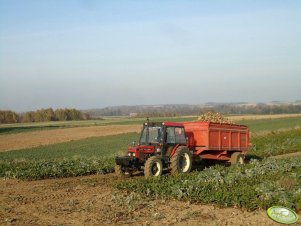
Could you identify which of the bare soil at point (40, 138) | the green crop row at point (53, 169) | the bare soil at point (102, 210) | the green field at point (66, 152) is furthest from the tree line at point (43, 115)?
the bare soil at point (102, 210)

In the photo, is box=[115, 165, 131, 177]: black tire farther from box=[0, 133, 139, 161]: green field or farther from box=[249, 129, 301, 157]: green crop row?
box=[249, 129, 301, 157]: green crop row

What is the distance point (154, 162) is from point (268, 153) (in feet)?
43.0

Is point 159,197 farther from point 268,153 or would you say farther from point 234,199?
point 268,153

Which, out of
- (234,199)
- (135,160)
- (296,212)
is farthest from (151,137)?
(296,212)

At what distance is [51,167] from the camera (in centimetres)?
1730

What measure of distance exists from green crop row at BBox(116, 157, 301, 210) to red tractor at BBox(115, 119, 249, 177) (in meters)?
1.41

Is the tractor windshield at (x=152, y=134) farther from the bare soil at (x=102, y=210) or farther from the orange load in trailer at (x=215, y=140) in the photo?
the bare soil at (x=102, y=210)

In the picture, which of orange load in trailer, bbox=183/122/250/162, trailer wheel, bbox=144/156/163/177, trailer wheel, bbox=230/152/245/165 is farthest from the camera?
trailer wheel, bbox=230/152/245/165

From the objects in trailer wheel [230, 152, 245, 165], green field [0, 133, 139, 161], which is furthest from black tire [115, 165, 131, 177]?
green field [0, 133, 139, 161]

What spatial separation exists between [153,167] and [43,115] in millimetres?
95993

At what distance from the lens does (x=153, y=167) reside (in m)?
15.0

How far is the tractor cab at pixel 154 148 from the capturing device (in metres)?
15.0

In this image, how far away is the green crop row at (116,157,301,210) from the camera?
10.5 metres

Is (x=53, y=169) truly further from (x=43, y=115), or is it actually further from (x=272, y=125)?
(x=43, y=115)
